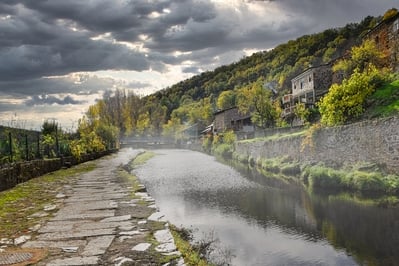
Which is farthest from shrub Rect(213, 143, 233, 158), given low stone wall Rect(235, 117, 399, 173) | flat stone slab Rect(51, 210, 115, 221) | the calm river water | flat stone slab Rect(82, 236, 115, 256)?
flat stone slab Rect(82, 236, 115, 256)

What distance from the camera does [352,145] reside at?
65.6 ft

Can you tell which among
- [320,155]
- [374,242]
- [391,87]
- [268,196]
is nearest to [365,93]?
[391,87]

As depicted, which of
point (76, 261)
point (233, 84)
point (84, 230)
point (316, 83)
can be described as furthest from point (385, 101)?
point (233, 84)

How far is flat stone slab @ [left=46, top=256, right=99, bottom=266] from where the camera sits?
500 centimetres

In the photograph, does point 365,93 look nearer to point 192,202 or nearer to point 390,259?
point 192,202

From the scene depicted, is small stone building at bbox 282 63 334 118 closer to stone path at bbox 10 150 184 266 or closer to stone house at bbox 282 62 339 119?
stone house at bbox 282 62 339 119

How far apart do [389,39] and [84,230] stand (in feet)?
110

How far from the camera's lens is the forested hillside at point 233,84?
8656 cm

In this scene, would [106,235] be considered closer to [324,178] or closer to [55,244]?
[55,244]

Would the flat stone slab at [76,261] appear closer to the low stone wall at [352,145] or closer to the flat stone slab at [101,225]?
the flat stone slab at [101,225]

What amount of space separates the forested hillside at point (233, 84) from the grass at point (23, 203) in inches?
1927

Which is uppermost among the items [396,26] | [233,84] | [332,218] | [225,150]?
[233,84]

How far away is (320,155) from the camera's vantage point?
23141 mm

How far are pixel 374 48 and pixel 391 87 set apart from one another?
10.8m
